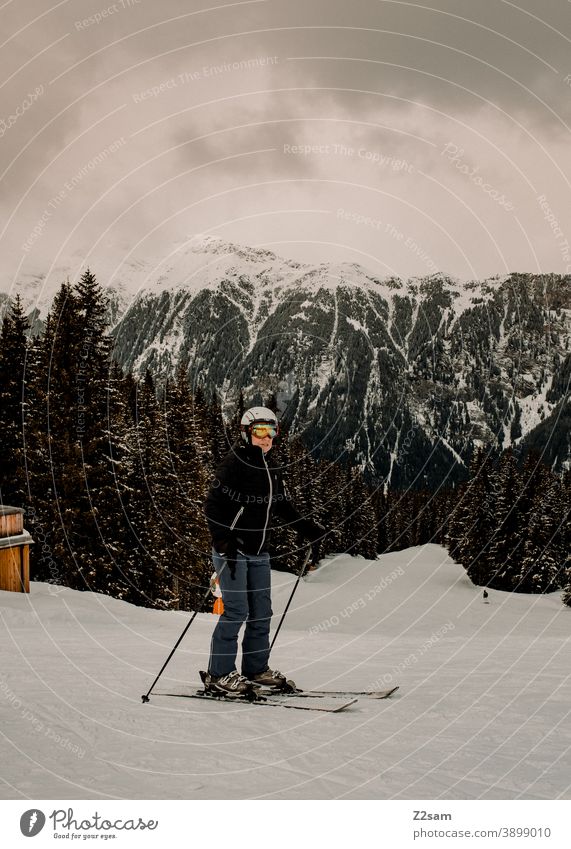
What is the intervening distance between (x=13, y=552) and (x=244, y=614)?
12.3 metres

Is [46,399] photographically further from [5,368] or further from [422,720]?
[422,720]

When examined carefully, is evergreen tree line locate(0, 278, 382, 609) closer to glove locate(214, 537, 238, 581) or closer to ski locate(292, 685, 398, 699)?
ski locate(292, 685, 398, 699)

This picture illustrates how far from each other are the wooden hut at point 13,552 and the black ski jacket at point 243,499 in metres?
11.7

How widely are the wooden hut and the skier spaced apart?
1129 centimetres

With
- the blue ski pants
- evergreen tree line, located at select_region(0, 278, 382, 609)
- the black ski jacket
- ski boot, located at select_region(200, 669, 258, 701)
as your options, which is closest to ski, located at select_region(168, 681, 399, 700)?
ski boot, located at select_region(200, 669, 258, 701)

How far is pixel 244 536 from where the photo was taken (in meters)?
6.65

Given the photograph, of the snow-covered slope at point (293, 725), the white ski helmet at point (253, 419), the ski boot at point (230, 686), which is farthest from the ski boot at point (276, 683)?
the white ski helmet at point (253, 419)

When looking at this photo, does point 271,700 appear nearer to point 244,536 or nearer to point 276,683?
point 276,683

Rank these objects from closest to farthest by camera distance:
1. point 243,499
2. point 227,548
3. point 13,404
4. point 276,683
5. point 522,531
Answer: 1. point 227,548
2. point 243,499
3. point 276,683
4. point 13,404
5. point 522,531

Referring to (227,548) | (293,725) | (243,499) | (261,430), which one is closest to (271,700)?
(293,725)

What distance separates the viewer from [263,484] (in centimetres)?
666

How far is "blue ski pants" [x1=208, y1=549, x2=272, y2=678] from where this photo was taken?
668 cm

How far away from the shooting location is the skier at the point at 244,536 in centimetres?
652

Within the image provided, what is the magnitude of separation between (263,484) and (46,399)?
64.3 feet
